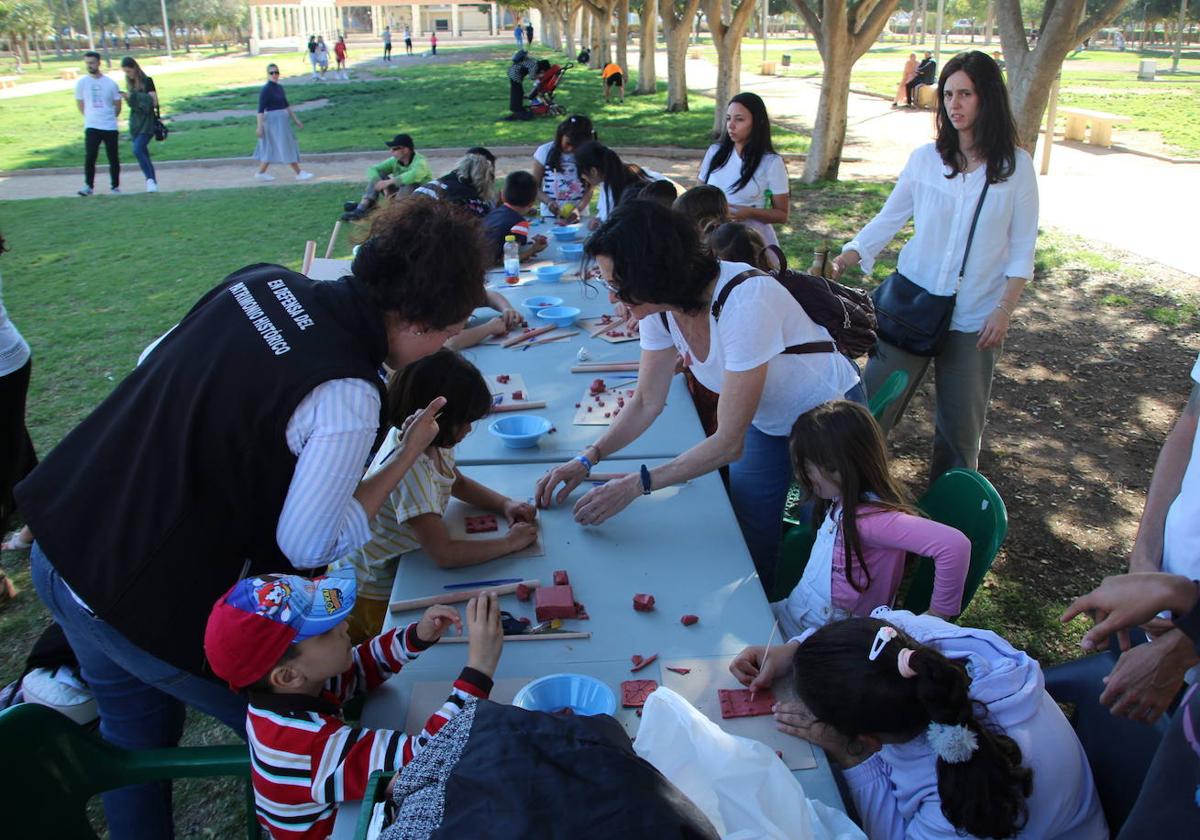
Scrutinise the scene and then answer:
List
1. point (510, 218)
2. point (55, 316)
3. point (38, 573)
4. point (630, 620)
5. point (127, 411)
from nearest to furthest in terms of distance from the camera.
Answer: point (127, 411), point (38, 573), point (630, 620), point (510, 218), point (55, 316)

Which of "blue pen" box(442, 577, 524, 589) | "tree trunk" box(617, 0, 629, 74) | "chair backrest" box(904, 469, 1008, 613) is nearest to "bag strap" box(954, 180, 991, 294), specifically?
"chair backrest" box(904, 469, 1008, 613)

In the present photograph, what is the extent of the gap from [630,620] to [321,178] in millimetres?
13374

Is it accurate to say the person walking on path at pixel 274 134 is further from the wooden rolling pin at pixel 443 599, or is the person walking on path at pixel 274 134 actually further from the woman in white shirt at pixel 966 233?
the wooden rolling pin at pixel 443 599

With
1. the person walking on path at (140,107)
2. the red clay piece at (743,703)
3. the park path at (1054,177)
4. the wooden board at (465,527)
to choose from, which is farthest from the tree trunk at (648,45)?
the red clay piece at (743,703)

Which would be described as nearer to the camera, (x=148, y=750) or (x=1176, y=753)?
(x=1176, y=753)

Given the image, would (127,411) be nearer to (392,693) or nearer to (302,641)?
(302,641)

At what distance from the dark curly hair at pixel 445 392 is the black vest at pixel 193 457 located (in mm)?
784

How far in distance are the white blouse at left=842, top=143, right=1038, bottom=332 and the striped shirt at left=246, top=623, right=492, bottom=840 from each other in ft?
9.32

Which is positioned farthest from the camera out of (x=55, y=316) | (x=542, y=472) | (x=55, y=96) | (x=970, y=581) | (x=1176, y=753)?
(x=55, y=96)

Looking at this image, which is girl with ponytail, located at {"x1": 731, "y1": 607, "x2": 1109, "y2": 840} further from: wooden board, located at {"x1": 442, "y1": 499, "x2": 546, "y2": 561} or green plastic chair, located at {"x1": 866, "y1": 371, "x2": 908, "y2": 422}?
green plastic chair, located at {"x1": 866, "y1": 371, "x2": 908, "y2": 422}

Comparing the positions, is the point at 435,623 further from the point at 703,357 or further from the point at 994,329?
the point at 994,329

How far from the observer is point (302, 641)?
Answer: 185 cm

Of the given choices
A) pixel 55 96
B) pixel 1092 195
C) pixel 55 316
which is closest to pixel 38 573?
pixel 55 316

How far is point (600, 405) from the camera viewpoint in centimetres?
376
